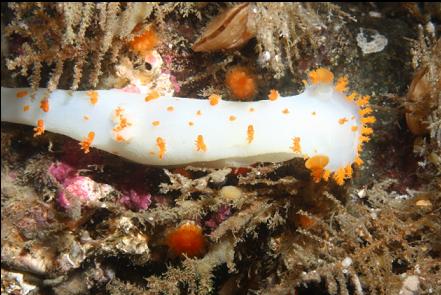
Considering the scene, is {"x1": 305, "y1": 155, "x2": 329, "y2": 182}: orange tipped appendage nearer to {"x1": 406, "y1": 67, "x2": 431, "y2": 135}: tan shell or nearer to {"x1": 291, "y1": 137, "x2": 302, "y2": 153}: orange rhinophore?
{"x1": 291, "y1": 137, "x2": 302, "y2": 153}: orange rhinophore

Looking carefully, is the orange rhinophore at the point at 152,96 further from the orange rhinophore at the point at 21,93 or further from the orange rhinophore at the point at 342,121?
the orange rhinophore at the point at 342,121

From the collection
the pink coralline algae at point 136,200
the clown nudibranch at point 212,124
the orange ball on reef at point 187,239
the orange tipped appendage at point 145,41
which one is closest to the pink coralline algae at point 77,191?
the pink coralline algae at point 136,200

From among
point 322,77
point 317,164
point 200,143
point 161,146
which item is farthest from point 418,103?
point 161,146

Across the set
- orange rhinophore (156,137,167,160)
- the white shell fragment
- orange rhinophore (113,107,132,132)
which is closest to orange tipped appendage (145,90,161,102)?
orange rhinophore (113,107,132,132)

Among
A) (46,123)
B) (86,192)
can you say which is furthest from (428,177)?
(46,123)

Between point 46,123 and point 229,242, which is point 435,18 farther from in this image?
point 46,123

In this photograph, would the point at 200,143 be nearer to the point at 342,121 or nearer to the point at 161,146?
the point at 161,146
